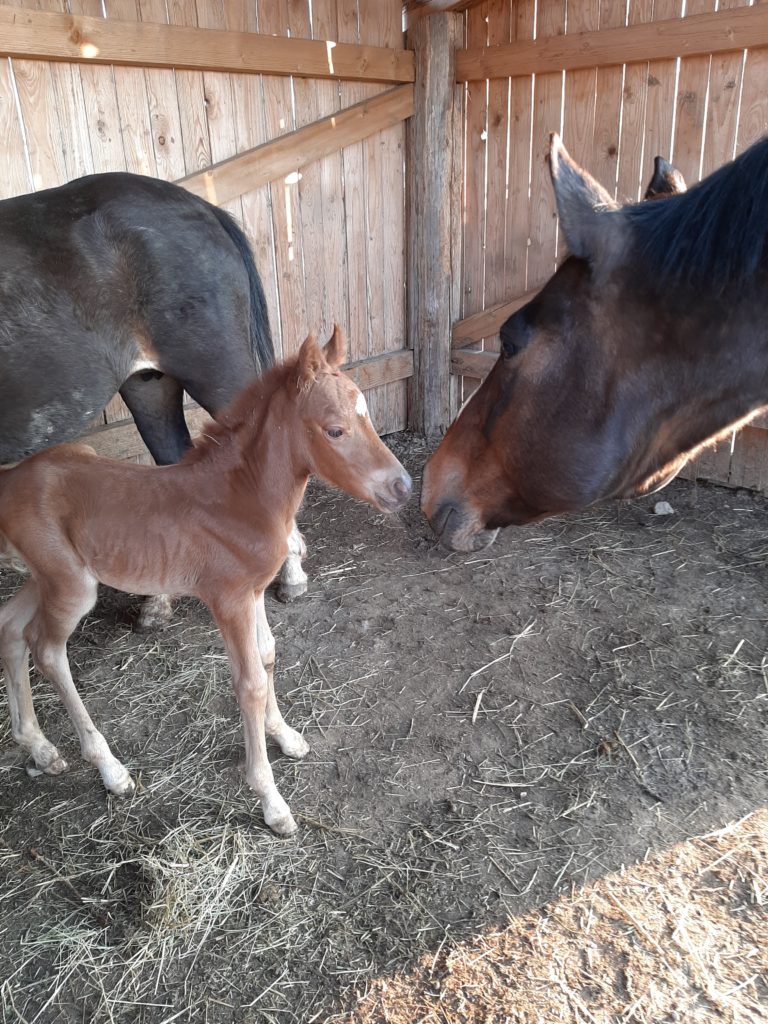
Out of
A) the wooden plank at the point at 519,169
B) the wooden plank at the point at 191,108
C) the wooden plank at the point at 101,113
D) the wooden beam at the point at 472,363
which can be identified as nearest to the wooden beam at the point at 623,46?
the wooden plank at the point at 519,169

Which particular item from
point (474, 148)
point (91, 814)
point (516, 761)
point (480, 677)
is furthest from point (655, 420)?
point (474, 148)

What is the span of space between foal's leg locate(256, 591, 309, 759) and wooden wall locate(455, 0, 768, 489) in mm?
3515

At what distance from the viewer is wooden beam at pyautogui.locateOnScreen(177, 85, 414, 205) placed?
455 cm

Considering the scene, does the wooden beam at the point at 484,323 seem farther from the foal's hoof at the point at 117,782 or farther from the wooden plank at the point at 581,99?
the foal's hoof at the point at 117,782

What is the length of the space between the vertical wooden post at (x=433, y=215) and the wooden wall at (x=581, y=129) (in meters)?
0.13

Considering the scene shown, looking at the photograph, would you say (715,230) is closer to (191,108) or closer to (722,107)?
(722,107)

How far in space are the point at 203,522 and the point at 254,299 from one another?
1.72m

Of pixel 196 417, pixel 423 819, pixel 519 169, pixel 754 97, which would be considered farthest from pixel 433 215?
pixel 423 819

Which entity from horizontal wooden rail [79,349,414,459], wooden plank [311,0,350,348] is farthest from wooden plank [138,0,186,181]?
horizontal wooden rail [79,349,414,459]

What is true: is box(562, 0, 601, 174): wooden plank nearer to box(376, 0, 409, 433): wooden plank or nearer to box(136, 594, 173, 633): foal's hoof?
box(376, 0, 409, 433): wooden plank

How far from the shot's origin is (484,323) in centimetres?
569

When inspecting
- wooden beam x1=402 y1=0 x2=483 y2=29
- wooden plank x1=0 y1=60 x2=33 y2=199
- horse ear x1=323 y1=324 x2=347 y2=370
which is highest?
wooden beam x1=402 y1=0 x2=483 y2=29

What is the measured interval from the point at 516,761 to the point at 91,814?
5.04 feet

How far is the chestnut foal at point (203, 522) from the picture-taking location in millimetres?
2268
